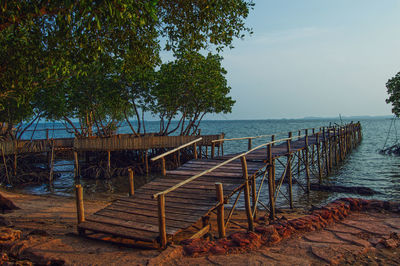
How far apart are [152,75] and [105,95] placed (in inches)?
166

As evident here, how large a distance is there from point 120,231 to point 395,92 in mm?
28964

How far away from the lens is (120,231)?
7066mm

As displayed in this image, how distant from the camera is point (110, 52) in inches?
416

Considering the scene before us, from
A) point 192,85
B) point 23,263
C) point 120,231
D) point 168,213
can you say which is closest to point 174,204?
point 168,213

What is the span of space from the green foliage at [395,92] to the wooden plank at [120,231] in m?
28.4

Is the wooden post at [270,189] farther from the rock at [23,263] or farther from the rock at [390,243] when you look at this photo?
the rock at [23,263]

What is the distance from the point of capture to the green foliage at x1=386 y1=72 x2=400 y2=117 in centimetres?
2728

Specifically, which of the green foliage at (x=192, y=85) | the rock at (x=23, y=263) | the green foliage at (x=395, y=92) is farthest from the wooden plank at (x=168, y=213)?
the green foliage at (x=395, y=92)

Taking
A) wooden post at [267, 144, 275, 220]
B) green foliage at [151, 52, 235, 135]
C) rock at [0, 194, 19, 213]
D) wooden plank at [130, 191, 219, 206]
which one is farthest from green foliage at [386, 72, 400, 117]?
rock at [0, 194, 19, 213]

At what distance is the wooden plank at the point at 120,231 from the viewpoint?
6.70 meters

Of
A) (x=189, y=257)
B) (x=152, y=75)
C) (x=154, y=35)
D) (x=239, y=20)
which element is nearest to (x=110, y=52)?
(x=154, y=35)

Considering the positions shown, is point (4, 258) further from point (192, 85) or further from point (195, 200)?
point (192, 85)

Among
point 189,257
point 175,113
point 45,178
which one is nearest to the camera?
point 189,257

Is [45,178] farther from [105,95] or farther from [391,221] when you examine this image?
[391,221]
